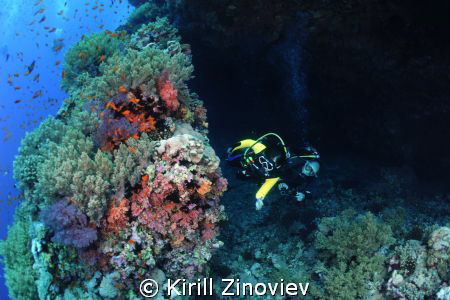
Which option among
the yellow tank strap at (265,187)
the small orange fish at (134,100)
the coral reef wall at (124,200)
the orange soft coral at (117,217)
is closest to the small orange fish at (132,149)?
the coral reef wall at (124,200)

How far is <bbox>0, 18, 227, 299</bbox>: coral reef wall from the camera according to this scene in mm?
4484

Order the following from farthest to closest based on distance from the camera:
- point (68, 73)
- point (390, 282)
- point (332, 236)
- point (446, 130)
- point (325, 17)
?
point (68, 73) → point (446, 130) → point (325, 17) → point (332, 236) → point (390, 282)

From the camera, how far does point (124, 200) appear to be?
15.0 feet

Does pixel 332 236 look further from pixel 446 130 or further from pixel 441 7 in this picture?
pixel 441 7

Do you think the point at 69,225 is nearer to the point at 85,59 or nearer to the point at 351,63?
the point at 85,59

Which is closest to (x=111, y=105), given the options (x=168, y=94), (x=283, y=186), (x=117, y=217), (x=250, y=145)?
(x=168, y=94)

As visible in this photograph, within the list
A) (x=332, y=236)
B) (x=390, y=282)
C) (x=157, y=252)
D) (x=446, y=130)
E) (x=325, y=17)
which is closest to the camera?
(x=157, y=252)

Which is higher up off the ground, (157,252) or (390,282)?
(157,252)

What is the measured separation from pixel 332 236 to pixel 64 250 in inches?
200

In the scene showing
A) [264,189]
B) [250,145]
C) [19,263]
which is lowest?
Answer: [19,263]

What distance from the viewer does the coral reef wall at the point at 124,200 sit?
177 inches

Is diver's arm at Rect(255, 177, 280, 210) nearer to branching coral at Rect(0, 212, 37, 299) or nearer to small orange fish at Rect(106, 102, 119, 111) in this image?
small orange fish at Rect(106, 102, 119, 111)

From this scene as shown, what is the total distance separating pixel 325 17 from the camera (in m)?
7.62

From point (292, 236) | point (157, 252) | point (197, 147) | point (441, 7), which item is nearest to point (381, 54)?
point (441, 7)
